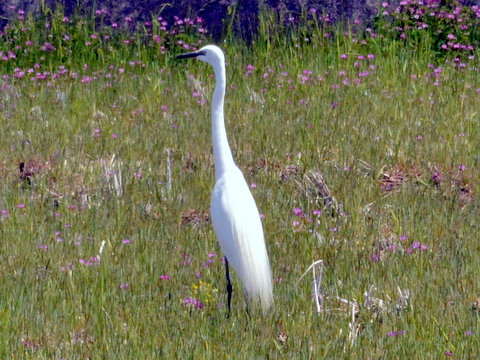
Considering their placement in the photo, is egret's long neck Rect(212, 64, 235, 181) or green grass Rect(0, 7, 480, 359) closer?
green grass Rect(0, 7, 480, 359)

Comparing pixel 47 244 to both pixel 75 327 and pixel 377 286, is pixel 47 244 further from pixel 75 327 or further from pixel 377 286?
pixel 377 286

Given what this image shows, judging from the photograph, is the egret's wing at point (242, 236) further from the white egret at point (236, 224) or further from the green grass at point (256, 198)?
the green grass at point (256, 198)

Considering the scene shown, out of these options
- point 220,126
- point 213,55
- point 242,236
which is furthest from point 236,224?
point 213,55

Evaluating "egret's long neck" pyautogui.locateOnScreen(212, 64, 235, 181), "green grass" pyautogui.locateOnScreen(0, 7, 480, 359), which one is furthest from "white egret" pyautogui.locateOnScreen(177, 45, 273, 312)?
"green grass" pyautogui.locateOnScreen(0, 7, 480, 359)

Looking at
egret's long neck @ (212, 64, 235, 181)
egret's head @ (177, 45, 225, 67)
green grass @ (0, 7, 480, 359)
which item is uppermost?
egret's head @ (177, 45, 225, 67)

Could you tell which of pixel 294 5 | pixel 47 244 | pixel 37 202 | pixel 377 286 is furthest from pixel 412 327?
pixel 294 5

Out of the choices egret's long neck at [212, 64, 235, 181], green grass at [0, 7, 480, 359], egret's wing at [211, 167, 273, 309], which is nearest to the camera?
green grass at [0, 7, 480, 359]

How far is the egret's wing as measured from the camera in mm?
3896

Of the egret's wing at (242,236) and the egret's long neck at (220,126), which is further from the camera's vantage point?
the egret's long neck at (220,126)

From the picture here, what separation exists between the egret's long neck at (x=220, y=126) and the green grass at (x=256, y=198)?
1.87 ft

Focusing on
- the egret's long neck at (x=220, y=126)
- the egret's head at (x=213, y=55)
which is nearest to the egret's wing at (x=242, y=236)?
the egret's long neck at (x=220, y=126)

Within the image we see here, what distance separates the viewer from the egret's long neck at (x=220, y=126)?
423cm

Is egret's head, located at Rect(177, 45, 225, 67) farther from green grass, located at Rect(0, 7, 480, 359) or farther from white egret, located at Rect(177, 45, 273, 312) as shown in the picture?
green grass, located at Rect(0, 7, 480, 359)

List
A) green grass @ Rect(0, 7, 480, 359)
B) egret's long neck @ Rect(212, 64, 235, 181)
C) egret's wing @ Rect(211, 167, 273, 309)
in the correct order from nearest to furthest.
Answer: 1. green grass @ Rect(0, 7, 480, 359)
2. egret's wing @ Rect(211, 167, 273, 309)
3. egret's long neck @ Rect(212, 64, 235, 181)
